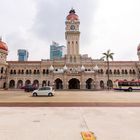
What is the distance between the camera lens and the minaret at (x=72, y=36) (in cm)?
5416

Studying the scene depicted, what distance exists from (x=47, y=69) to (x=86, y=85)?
16.3 metres

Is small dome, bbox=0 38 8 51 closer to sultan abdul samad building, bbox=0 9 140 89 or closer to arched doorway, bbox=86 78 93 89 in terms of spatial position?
sultan abdul samad building, bbox=0 9 140 89

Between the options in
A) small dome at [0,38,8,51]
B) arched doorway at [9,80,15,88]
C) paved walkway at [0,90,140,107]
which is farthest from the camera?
arched doorway at [9,80,15,88]

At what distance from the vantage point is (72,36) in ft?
189

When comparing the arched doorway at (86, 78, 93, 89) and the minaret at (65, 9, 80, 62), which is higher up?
the minaret at (65, 9, 80, 62)

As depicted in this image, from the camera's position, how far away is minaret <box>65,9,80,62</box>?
54.2m

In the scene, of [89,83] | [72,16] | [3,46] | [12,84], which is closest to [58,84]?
[89,83]
